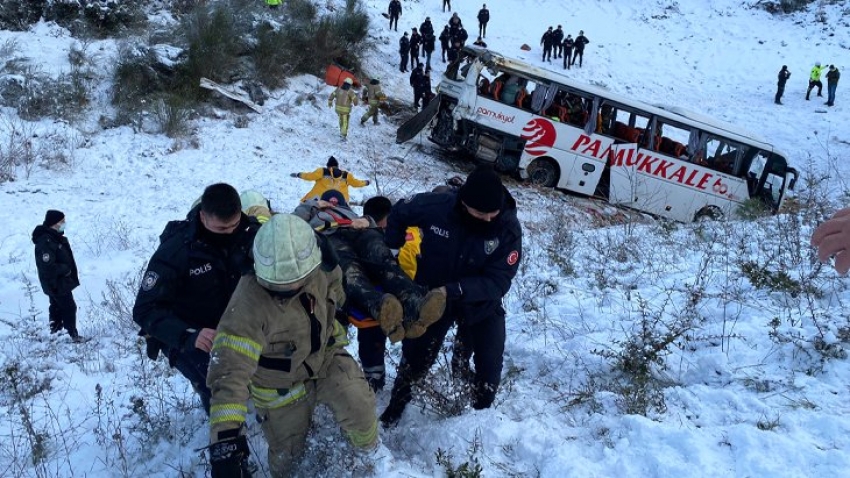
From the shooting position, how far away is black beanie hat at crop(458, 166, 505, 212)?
3.02m

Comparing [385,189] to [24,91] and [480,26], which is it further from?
[480,26]

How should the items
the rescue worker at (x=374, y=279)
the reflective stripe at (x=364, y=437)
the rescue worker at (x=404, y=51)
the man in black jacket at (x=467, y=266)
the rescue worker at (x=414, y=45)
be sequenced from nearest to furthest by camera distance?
the reflective stripe at (x=364, y=437) → the rescue worker at (x=374, y=279) → the man in black jacket at (x=467, y=266) → the rescue worker at (x=404, y=51) → the rescue worker at (x=414, y=45)

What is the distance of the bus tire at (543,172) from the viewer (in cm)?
1179

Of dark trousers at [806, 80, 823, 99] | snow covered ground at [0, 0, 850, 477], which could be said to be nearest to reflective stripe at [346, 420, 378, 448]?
snow covered ground at [0, 0, 850, 477]

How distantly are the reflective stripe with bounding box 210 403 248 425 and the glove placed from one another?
8 cm

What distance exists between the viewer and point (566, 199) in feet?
38.3

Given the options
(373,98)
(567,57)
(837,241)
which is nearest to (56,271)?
(837,241)

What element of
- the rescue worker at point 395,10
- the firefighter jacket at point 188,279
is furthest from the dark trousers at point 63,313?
the rescue worker at point 395,10

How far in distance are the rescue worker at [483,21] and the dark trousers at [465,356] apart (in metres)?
20.4

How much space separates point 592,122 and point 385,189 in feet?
14.4

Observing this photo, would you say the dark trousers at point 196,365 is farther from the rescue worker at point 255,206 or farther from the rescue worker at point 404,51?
the rescue worker at point 404,51

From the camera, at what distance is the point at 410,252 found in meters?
3.37

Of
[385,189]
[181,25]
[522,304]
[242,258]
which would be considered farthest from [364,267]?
[181,25]

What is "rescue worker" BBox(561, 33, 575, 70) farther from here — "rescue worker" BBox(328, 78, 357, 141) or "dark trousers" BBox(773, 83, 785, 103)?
"rescue worker" BBox(328, 78, 357, 141)
